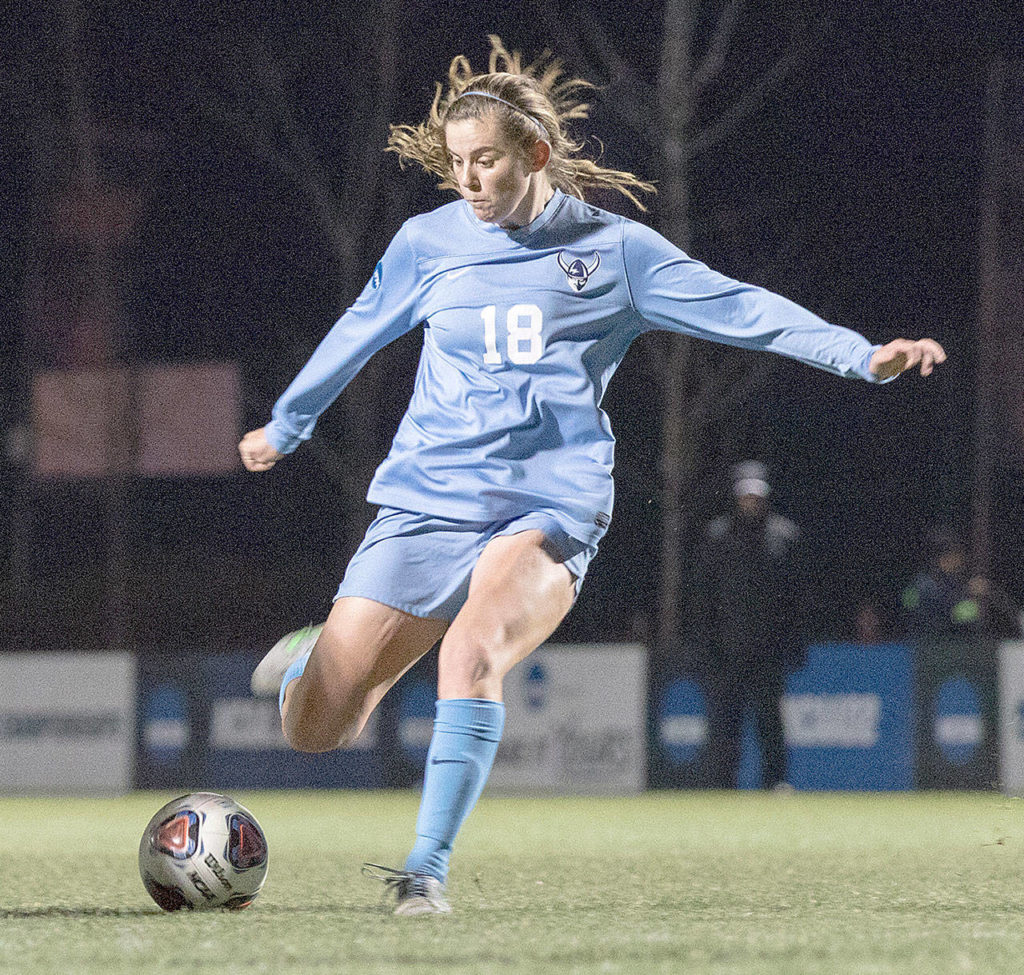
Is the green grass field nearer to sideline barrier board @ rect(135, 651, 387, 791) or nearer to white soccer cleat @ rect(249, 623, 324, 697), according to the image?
white soccer cleat @ rect(249, 623, 324, 697)

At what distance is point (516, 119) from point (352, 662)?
5.41 feet

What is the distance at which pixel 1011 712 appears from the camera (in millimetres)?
13953

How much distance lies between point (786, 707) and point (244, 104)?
15434 millimetres

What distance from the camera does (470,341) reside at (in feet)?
18.9

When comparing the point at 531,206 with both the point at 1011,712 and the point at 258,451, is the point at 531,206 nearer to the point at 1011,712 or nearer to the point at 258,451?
the point at 258,451

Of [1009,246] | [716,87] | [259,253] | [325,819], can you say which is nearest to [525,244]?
[325,819]

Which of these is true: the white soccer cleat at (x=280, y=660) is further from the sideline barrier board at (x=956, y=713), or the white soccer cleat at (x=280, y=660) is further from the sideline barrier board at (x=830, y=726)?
the sideline barrier board at (x=956, y=713)

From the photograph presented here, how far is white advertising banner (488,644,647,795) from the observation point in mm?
13797

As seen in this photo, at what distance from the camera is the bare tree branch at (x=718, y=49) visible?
22.2 meters

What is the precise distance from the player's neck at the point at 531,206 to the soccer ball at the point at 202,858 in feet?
6.41

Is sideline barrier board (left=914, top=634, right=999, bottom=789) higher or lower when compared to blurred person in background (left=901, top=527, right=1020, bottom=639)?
lower

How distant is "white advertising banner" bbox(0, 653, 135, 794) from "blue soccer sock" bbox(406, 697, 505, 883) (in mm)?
8899

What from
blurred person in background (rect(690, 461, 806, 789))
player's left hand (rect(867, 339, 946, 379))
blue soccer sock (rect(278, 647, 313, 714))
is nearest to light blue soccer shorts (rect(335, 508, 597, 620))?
blue soccer sock (rect(278, 647, 313, 714))

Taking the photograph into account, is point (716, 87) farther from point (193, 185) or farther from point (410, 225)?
point (410, 225)
